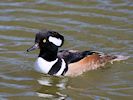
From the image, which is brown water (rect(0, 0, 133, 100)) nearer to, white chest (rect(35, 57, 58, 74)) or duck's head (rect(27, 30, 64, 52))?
white chest (rect(35, 57, 58, 74))

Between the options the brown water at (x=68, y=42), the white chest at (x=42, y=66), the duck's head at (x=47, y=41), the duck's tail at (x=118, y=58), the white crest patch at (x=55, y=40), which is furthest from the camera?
the duck's tail at (x=118, y=58)

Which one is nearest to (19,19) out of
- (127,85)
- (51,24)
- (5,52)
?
(51,24)

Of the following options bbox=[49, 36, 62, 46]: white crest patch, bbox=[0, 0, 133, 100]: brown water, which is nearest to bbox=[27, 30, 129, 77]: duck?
bbox=[49, 36, 62, 46]: white crest patch

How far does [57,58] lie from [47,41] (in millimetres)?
528

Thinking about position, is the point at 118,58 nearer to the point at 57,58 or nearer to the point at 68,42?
the point at 57,58

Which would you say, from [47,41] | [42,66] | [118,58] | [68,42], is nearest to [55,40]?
[47,41]

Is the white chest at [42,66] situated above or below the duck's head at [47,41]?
below

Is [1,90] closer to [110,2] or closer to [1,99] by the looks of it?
[1,99]

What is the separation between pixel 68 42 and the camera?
1386cm

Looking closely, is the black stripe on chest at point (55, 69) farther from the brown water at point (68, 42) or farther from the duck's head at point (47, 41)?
the duck's head at point (47, 41)

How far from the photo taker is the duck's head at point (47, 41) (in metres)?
12.0

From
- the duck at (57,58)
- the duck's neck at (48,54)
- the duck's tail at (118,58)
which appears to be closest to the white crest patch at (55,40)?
the duck at (57,58)

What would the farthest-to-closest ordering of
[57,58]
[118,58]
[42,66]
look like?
[118,58] → [57,58] → [42,66]

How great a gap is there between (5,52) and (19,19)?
1.94 m
